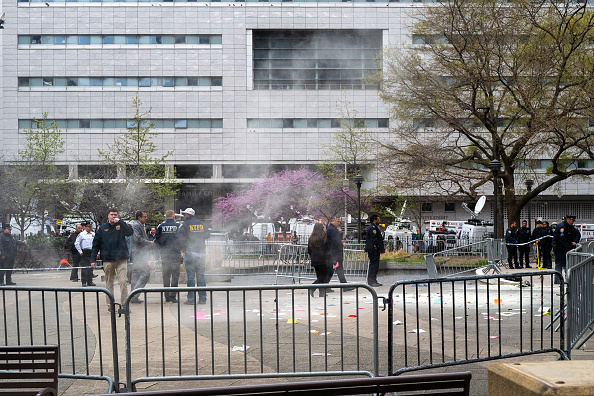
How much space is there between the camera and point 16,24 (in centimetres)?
4062

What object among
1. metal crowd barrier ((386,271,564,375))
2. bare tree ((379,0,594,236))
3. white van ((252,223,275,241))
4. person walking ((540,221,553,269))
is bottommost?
white van ((252,223,275,241))

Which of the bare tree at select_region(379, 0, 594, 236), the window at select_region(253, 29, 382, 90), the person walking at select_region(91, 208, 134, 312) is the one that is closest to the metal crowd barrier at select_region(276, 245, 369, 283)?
the person walking at select_region(91, 208, 134, 312)

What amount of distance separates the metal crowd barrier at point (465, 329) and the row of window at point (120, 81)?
34.5m

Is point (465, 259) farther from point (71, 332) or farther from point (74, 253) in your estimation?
point (71, 332)

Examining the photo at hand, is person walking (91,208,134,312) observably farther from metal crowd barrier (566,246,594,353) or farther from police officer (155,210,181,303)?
metal crowd barrier (566,246,594,353)

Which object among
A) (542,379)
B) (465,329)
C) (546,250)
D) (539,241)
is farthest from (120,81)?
(542,379)

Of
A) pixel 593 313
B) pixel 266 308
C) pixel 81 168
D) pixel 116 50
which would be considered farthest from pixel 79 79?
pixel 593 313

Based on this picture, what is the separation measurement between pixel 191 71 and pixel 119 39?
5587mm

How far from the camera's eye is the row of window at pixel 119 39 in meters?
40.5

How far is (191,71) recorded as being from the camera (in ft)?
134

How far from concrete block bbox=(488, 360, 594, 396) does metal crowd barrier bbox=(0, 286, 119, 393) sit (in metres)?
3.10

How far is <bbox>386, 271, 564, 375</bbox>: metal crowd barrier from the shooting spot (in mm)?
4648

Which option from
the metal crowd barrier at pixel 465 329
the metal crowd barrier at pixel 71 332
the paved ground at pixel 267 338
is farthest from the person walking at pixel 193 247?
the metal crowd barrier at pixel 465 329

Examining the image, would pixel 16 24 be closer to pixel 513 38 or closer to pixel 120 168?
pixel 120 168
